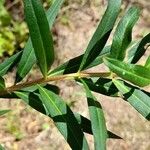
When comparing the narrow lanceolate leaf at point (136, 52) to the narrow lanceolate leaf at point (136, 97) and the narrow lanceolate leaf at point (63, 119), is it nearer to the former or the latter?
the narrow lanceolate leaf at point (136, 97)

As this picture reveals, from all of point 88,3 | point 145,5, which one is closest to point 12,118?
point 88,3

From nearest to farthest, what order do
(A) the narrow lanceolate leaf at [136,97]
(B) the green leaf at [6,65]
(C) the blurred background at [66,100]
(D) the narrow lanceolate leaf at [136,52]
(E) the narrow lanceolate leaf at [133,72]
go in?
(E) the narrow lanceolate leaf at [133,72] < (A) the narrow lanceolate leaf at [136,97] < (D) the narrow lanceolate leaf at [136,52] < (B) the green leaf at [6,65] < (C) the blurred background at [66,100]

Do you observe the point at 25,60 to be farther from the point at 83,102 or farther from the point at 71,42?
the point at 71,42

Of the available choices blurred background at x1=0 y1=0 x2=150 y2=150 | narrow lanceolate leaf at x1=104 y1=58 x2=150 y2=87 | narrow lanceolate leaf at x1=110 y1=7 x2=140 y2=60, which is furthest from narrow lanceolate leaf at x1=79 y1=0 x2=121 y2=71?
blurred background at x1=0 y1=0 x2=150 y2=150

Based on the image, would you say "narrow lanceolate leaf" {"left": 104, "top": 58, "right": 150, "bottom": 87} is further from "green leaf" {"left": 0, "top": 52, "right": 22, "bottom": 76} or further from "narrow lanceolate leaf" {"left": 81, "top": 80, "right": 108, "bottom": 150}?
"green leaf" {"left": 0, "top": 52, "right": 22, "bottom": 76}

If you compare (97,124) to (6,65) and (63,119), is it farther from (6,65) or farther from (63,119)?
(6,65)

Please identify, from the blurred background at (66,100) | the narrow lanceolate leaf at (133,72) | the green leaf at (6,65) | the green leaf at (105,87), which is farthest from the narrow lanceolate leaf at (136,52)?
the blurred background at (66,100)
